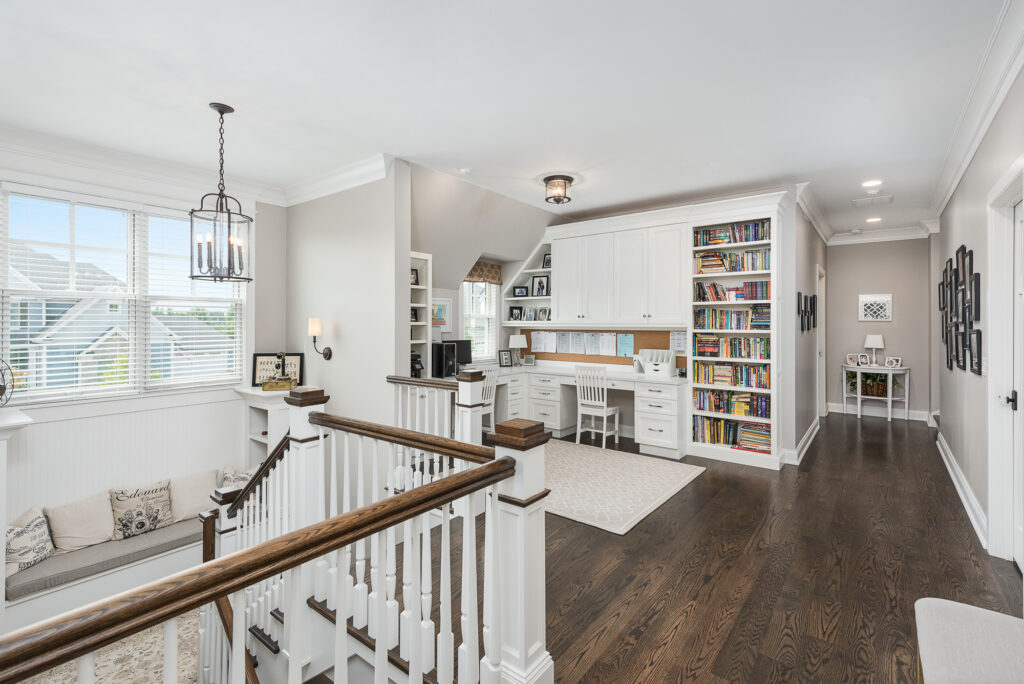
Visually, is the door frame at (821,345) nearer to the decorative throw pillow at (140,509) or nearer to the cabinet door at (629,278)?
the cabinet door at (629,278)

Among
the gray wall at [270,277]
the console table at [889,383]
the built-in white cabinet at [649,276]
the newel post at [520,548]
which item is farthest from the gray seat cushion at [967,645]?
the console table at [889,383]

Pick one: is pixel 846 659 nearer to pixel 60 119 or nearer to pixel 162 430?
pixel 162 430

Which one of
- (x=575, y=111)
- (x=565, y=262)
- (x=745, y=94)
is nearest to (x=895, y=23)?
(x=745, y=94)

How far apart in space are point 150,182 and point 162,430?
6.66 ft

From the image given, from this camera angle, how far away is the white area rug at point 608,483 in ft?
11.6

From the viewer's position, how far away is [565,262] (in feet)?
19.5

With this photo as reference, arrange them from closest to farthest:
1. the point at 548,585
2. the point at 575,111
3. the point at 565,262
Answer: the point at 548,585 < the point at 575,111 < the point at 565,262

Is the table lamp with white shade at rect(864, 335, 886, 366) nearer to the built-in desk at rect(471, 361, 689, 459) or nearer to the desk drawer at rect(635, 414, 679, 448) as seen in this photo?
the built-in desk at rect(471, 361, 689, 459)

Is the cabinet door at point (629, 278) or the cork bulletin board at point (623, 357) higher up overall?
the cabinet door at point (629, 278)

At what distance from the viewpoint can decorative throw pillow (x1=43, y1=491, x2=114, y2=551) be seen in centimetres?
339

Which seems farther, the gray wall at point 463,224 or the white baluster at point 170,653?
the gray wall at point 463,224

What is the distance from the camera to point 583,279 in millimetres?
5805

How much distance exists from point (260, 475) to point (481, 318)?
13.3 feet

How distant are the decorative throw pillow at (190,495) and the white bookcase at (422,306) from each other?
2.02m
